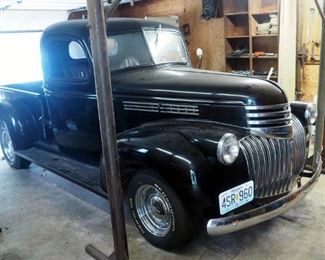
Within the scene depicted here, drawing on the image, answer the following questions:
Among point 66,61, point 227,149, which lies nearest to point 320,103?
point 227,149

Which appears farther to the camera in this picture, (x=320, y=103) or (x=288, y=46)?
(x=288, y=46)

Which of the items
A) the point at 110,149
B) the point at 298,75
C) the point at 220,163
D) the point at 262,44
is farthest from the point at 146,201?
the point at 262,44

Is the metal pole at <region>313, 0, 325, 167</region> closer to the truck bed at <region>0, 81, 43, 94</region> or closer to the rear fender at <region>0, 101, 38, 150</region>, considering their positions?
the truck bed at <region>0, 81, 43, 94</region>

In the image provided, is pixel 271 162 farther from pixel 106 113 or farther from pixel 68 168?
pixel 68 168

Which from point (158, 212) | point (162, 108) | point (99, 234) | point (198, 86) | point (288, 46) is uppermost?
point (288, 46)

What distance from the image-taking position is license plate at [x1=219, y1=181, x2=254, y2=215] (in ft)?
7.09

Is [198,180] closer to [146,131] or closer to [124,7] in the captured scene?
[146,131]

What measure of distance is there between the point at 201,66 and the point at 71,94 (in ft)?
13.7

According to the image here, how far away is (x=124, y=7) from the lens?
8281 mm

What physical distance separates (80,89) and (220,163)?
1.62 meters

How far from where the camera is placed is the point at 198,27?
23.3 ft

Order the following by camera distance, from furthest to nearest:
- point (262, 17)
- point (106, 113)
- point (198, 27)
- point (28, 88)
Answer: point (198, 27) < point (262, 17) < point (28, 88) < point (106, 113)

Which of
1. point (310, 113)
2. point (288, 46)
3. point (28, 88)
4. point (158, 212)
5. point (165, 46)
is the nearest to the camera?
point (158, 212)

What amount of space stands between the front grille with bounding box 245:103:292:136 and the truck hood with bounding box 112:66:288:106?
0.14 feet
